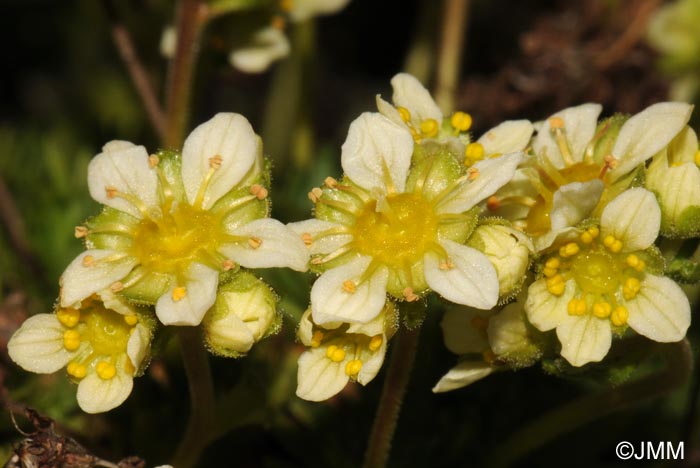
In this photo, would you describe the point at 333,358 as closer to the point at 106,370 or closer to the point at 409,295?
the point at 409,295

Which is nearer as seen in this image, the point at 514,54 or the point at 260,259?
the point at 260,259


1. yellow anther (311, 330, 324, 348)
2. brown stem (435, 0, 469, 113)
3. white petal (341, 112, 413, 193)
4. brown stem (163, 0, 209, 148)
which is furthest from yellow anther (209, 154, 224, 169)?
brown stem (435, 0, 469, 113)

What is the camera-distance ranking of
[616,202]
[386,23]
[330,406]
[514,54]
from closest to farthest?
[616,202], [330,406], [514,54], [386,23]

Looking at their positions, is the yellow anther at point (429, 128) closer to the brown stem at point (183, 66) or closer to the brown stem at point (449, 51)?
the brown stem at point (183, 66)

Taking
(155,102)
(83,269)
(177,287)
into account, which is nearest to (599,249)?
(177,287)

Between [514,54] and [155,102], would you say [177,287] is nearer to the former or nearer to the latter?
[155,102]

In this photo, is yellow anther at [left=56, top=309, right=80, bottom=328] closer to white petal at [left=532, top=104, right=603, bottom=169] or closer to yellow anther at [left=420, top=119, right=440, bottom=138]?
yellow anther at [left=420, top=119, right=440, bottom=138]
